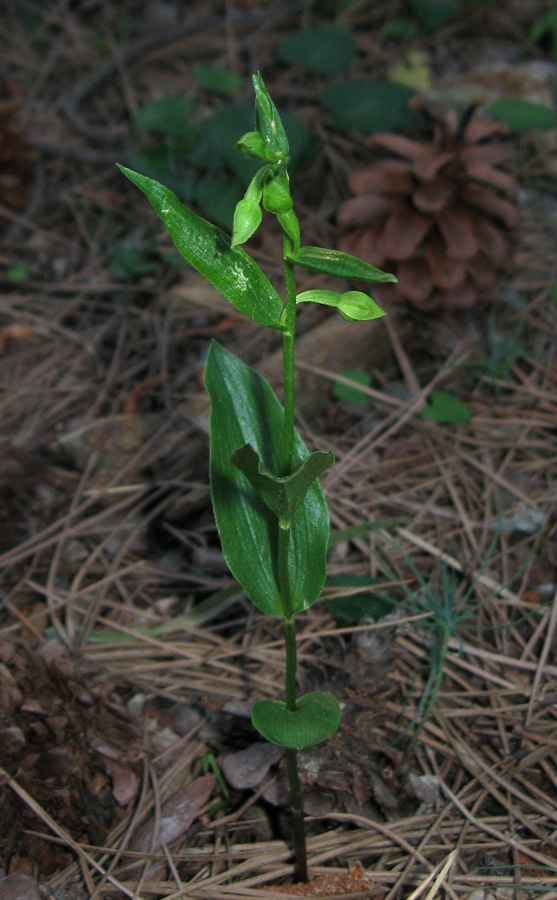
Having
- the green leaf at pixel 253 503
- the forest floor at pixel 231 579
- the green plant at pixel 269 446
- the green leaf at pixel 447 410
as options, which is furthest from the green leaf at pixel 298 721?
the green leaf at pixel 447 410

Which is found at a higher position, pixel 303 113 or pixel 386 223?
pixel 303 113

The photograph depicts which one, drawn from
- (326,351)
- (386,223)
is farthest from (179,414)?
(386,223)

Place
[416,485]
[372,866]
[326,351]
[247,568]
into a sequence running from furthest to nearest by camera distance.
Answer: [326,351] → [416,485] → [372,866] → [247,568]

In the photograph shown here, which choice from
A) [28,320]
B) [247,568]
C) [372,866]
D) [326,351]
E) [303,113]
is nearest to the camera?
[247,568]

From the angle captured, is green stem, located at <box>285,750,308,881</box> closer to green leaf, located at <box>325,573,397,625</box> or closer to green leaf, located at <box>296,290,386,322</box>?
green leaf, located at <box>325,573,397,625</box>

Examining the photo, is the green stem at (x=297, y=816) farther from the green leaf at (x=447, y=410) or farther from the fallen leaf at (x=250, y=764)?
the green leaf at (x=447, y=410)

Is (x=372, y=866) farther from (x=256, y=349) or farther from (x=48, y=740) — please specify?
(x=256, y=349)

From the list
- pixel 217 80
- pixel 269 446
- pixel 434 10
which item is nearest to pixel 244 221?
pixel 269 446
